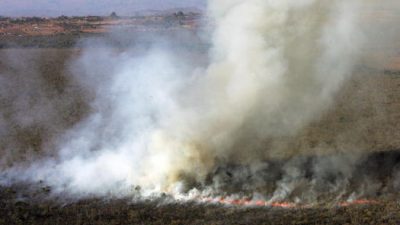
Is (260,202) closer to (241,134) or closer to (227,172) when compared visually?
(227,172)

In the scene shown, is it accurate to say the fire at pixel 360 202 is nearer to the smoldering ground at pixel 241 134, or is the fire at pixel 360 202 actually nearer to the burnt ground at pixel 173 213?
the burnt ground at pixel 173 213

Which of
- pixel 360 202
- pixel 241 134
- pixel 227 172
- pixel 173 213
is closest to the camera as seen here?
Answer: pixel 173 213

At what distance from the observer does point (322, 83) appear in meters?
16.8

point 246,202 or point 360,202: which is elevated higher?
point 246,202

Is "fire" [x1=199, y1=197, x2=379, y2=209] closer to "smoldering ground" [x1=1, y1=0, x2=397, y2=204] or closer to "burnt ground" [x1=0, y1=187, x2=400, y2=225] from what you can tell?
"burnt ground" [x1=0, y1=187, x2=400, y2=225]

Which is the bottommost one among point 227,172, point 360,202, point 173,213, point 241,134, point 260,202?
point 360,202

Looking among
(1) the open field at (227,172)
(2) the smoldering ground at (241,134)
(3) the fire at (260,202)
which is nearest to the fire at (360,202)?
(3) the fire at (260,202)

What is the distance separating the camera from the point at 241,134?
16.6 meters

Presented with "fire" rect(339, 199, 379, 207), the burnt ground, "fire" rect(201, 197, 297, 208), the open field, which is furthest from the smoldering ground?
the burnt ground

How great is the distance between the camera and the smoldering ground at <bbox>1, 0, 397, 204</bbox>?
14410mm

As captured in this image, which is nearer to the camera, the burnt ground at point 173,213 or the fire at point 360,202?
the burnt ground at point 173,213

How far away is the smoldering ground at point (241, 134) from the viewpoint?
14.4 metres

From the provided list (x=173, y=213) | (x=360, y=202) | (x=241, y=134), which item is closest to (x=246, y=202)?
(x=173, y=213)

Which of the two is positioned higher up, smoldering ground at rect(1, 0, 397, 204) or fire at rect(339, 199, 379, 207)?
smoldering ground at rect(1, 0, 397, 204)
